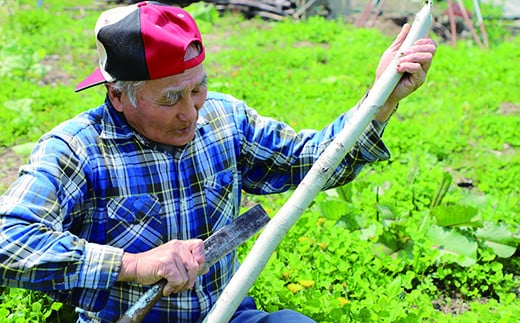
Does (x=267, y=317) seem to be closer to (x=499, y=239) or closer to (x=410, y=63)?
(x=410, y=63)

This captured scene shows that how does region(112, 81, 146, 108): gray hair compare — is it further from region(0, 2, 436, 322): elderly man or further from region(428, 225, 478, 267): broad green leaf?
region(428, 225, 478, 267): broad green leaf

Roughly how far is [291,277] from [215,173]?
1035 millimetres

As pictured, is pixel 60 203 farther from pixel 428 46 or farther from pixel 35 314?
pixel 428 46

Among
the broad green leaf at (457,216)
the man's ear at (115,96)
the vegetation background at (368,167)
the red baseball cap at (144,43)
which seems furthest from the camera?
the broad green leaf at (457,216)

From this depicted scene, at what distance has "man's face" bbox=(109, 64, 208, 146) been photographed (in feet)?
6.79

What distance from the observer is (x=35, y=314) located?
107 inches

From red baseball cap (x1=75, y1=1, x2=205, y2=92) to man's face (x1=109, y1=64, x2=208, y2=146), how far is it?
0.04 meters

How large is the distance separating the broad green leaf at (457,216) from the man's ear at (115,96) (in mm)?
2061

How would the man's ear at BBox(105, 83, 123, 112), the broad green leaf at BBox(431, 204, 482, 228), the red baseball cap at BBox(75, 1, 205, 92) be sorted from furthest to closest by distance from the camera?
the broad green leaf at BBox(431, 204, 482, 228) → the man's ear at BBox(105, 83, 123, 112) → the red baseball cap at BBox(75, 1, 205, 92)

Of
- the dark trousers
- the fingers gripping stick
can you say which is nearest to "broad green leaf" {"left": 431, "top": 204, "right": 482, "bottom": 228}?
the dark trousers

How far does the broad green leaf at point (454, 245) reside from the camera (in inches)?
133

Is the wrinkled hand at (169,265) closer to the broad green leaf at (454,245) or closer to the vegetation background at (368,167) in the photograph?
the vegetation background at (368,167)

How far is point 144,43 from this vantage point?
2.00m

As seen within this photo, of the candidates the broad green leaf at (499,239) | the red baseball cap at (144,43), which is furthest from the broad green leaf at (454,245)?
the red baseball cap at (144,43)
